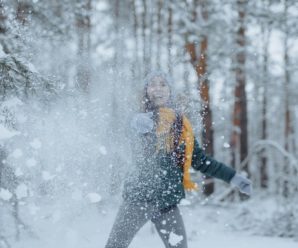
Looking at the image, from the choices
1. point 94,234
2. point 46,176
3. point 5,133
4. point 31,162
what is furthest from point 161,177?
point 94,234

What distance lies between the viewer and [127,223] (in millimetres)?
3322

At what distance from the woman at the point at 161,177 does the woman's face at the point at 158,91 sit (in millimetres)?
90

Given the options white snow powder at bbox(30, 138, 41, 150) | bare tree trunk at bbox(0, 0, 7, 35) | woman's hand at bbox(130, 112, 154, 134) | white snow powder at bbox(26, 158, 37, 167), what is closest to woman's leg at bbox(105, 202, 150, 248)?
woman's hand at bbox(130, 112, 154, 134)

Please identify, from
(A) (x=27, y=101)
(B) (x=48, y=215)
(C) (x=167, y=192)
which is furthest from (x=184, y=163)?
(B) (x=48, y=215)

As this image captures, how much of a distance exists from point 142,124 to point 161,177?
16.2 inches

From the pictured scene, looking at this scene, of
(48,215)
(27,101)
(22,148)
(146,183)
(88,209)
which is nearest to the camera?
(146,183)

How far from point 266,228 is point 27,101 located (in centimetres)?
409

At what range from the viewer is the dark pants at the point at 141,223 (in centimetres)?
331

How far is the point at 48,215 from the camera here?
5887 mm

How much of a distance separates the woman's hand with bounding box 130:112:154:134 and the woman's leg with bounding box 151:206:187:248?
63 cm

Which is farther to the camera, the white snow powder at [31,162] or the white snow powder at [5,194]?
the white snow powder at [31,162]

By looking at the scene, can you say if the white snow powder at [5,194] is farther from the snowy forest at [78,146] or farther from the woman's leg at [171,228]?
the woman's leg at [171,228]

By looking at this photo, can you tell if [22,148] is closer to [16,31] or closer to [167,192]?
[16,31]

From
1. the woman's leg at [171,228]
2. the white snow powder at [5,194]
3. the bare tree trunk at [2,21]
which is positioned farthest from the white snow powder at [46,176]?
the woman's leg at [171,228]
